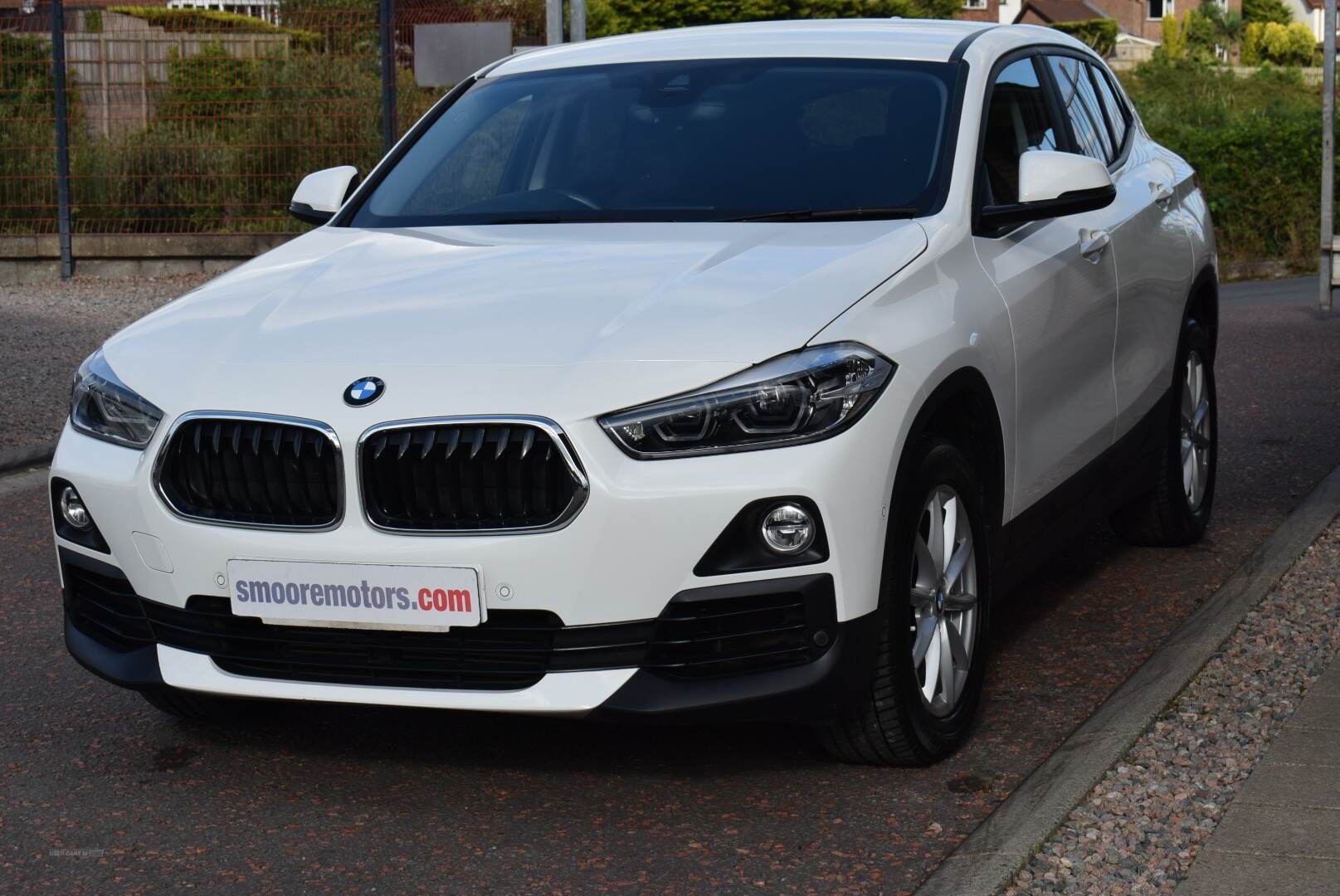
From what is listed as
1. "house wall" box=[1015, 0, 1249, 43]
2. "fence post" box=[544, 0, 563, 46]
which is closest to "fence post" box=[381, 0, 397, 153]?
"fence post" box=[544, 0, 563, 46]

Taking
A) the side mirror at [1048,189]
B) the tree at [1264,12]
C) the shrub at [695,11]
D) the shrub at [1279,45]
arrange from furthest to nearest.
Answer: the tree at [1264,12], the shrub at [1279,45], the shrub at [695,11], the side mirror at [1048,189]

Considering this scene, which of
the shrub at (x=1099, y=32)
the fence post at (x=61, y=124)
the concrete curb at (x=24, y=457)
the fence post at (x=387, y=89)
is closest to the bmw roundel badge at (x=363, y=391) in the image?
the concrete curb at (x=24, y=457)

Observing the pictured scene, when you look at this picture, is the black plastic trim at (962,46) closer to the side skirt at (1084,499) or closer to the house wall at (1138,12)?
the side skirt at (1084,499)

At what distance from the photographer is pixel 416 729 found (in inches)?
194

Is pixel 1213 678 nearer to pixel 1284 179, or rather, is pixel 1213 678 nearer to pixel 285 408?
pixel 285 408

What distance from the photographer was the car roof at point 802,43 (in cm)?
562

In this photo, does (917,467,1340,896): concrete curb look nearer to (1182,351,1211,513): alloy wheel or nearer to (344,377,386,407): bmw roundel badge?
(1182,351,1211,513): alloy wheel

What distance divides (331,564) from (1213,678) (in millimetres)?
2341

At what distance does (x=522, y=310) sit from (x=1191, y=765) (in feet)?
5.91

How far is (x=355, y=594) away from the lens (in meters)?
4.04

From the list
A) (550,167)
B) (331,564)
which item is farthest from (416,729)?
(550,167)

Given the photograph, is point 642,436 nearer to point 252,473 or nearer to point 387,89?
point 252,473

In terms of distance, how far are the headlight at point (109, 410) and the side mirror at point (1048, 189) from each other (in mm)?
2122

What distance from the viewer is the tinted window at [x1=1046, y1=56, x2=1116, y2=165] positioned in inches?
244
